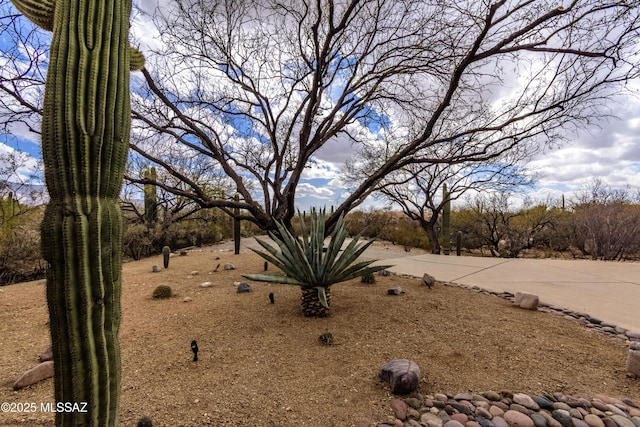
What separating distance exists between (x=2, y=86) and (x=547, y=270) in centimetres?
853

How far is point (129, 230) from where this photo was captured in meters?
8.30

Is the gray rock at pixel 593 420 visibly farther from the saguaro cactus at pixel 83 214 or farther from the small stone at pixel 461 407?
the saguaro cactus at pixel 83 214

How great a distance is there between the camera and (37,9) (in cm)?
167

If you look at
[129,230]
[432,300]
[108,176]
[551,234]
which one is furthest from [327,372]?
[551,234]

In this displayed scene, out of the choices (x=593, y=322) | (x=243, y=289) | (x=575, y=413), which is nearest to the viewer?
(x=575, y=413)

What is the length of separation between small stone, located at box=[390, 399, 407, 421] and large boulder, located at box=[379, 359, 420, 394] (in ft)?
0.27

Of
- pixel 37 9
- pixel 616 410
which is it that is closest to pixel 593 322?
pixel 616 410

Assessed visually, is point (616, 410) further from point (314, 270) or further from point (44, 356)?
point (44, 356)

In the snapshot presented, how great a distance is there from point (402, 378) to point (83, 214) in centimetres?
194

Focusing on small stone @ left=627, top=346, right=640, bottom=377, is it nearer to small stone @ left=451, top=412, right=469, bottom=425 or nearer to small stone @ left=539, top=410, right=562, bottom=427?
small stone @ left=539, top=410, right=562, bottom=427

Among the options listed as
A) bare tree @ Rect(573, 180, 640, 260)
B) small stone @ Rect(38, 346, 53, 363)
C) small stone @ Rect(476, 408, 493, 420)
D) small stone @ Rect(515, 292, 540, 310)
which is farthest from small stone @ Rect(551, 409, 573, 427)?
bare tree @ Rect(573, 180, 640, 260)

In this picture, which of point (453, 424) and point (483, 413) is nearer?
point (453, 424)

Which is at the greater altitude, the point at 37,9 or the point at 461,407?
the point at 37,9

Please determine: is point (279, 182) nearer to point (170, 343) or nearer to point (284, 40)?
point (284, 40)
